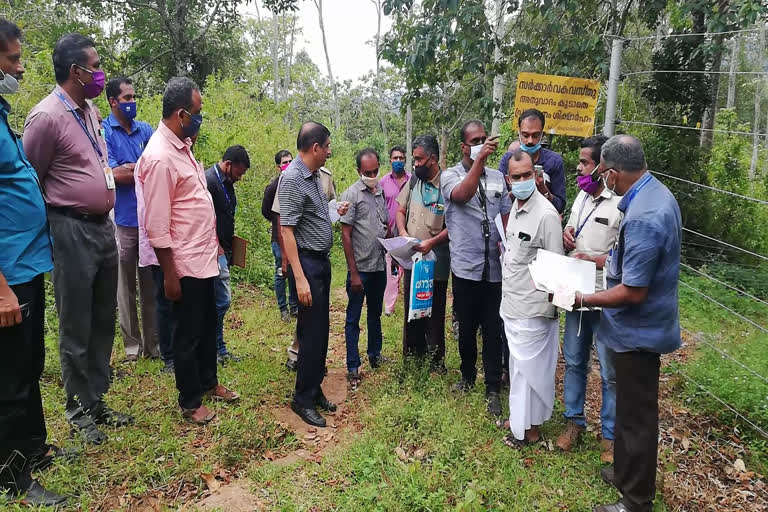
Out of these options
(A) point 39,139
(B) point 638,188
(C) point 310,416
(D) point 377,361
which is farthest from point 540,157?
(A) point 39,139

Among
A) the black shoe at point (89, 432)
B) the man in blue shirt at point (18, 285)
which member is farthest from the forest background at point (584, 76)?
the black shoe at point (89, 432)

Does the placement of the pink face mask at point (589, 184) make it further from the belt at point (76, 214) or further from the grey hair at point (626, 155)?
the belt at point (76, 214)

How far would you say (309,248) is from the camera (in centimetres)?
367

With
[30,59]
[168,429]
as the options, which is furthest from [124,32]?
[168,429]

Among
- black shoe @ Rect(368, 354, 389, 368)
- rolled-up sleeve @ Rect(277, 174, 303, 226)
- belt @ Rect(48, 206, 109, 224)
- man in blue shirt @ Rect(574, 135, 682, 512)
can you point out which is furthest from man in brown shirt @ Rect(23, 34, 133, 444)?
man in blue shirt @ Rect(574, 135, 682, 512)

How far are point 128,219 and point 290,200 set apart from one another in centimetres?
184

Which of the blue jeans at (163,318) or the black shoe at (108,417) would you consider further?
the blue jeans at (163,318)

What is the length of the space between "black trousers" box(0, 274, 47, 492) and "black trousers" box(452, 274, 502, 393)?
112 inches

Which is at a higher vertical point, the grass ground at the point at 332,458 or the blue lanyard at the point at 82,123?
the blue lanyard at the point at 82,123

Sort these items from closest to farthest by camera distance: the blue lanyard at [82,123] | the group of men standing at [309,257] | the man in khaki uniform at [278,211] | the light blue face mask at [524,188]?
the group of men standing at [309,257]
the blue lanyard at [82,123]
the light blue face mask at [524,188]
the man in khaki uniform at [278,211]

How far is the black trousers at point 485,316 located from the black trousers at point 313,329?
1.09m

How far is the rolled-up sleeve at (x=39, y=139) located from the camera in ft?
9.51

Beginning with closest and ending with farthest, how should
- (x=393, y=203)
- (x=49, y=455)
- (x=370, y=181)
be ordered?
(x=49, y=455), (x=370, y=181), (x=393, y=203)

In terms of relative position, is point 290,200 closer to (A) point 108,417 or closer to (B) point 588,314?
(A) point 108,417
